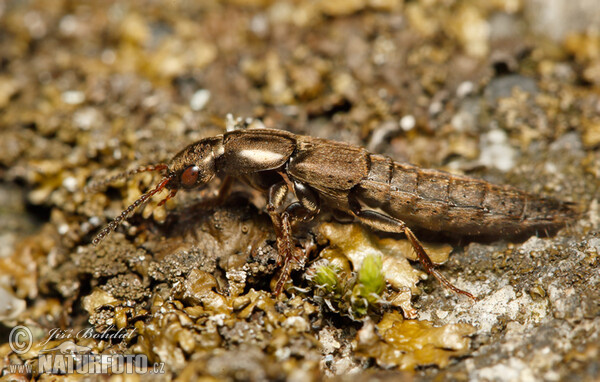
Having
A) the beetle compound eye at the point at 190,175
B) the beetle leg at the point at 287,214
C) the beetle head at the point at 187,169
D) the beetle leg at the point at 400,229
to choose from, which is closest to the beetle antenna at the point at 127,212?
the beetle head at the point at 187,169

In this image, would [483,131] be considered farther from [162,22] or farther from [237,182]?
[162,22]

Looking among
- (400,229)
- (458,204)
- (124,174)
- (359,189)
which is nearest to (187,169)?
(124,174)

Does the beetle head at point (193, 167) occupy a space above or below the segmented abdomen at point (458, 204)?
above

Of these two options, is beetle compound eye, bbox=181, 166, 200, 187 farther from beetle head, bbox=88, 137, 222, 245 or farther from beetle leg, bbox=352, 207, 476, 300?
beetle leg, bbox=352, 207, 476, 300

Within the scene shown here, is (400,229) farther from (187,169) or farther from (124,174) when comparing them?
(124,174)

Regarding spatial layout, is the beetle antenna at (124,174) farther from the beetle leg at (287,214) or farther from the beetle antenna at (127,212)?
the beetle leg at (287,214)

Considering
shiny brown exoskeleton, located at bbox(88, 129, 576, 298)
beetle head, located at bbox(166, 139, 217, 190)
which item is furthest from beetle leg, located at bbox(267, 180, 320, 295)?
beetle head, located at bbox(166, 139, 217, 190)
